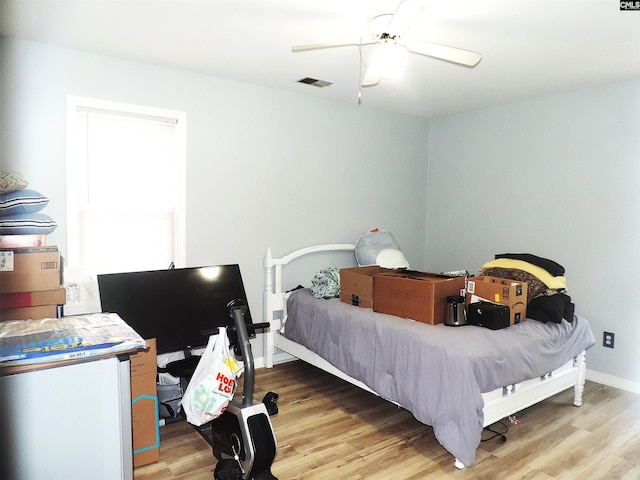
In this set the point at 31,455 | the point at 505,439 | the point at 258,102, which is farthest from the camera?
the point at 258,102

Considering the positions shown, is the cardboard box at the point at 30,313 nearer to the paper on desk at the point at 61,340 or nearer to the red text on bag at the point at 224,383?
the paper on desk at the point at 61,340

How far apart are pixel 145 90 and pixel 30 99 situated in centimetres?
74

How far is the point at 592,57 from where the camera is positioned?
303 centimetres

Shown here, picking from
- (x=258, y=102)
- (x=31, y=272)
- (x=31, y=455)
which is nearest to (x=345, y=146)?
(x=258, y=102)

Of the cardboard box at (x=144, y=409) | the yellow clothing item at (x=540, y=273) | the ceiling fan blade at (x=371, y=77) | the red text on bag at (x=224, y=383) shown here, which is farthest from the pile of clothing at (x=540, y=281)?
the cardboard box at (x=144, y=409)

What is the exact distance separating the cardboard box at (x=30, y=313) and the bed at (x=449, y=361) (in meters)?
1.79

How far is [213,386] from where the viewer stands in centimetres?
228

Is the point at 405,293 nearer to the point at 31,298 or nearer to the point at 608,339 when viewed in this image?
the point at 608,339

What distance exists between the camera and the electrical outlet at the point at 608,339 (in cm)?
371

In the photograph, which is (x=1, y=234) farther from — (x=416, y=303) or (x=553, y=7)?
(x=553, y=7)

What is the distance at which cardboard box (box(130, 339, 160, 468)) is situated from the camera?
2443 mm

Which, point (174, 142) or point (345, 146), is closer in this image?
point (174, 142)

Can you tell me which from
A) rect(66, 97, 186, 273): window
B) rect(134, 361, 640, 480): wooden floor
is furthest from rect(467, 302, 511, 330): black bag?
rect(66, 97, 186, 273): window

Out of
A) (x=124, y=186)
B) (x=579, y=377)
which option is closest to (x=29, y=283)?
(x=124, y=186)
